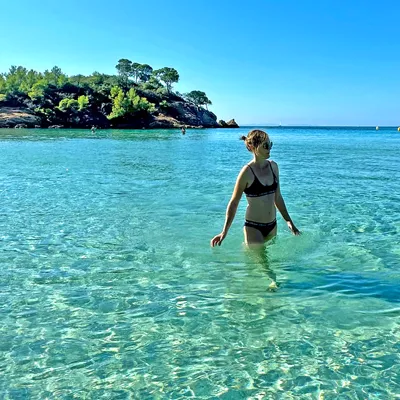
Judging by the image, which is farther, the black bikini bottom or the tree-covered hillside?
the tree-covered hillside

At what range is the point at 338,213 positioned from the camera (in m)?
12.4

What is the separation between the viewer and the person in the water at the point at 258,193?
6.08 meters

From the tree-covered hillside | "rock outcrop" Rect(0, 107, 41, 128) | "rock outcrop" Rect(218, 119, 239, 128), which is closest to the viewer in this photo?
"rock outcrop" Rect(0, 107, 41, 128)

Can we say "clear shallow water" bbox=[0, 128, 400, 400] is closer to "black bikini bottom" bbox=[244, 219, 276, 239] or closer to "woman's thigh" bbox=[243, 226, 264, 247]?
"woman's thigh" bbox=[243, 226, 264, 247]

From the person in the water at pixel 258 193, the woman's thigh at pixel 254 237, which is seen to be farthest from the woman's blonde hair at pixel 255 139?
the woman's thigh at pixel 254 237

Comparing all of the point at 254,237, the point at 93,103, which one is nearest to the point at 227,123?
the point at 93,103

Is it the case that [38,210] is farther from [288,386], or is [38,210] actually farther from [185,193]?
[288,386]

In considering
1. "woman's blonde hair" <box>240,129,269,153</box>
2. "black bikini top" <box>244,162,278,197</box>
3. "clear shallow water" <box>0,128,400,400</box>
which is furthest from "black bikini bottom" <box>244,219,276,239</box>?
"woman's blonde hair" <box>240,129,269,153</box>

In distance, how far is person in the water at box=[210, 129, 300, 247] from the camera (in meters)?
6.08

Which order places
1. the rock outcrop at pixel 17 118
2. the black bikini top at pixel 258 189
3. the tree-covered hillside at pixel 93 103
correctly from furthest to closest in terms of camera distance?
the tree-covered hillside at pixel 93 103
the rock outcrop at pixel 17 118
the black bikini top at pixel 258 189

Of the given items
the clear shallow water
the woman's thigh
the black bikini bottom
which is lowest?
the clear shallow water

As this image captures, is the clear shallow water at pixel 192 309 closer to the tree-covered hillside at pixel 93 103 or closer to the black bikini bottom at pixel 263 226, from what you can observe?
the black bikini bottom at pixel 263 226

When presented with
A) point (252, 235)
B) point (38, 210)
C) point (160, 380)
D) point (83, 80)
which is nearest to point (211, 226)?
point (252, 235)

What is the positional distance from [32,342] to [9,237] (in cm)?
519
